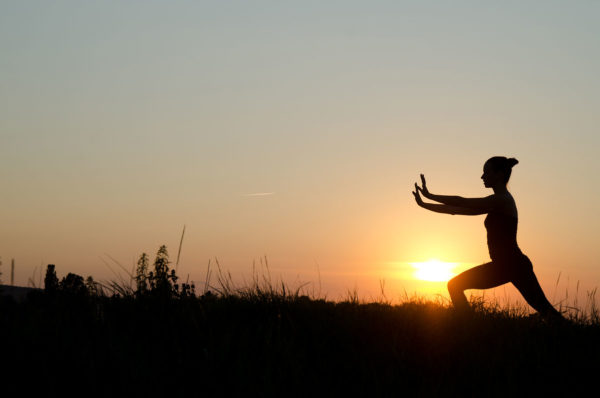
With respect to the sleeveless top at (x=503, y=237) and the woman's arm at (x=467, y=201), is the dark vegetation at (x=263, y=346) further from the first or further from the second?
the woman's arm at (x=467, y=201)

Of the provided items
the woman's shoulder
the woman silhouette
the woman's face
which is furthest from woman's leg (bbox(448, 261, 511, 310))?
the woman's face

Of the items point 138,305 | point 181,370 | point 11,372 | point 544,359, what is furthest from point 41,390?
point 544,359

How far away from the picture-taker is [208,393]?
614 centimetres

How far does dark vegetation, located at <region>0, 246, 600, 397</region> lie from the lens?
6.29 metres

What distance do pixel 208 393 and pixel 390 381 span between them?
1.85 m

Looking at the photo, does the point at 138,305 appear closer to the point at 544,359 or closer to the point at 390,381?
the point at 390,381

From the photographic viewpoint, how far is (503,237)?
31.8ft

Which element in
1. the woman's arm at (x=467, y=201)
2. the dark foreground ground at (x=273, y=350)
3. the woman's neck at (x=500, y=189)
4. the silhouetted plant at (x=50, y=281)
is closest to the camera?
the dark foreground ground at (x=273, y=350)

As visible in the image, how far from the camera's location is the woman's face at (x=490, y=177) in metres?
9.80

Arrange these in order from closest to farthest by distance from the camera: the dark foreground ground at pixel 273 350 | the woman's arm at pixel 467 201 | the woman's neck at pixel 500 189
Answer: the dark foreground ground at pixel 273 350
the woman's arm at pixel 467 201
the woman's neck at pixel 500 189

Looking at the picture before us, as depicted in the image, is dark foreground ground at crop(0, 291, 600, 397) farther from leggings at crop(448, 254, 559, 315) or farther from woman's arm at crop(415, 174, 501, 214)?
woman's arm at crop(415, 174, 501, 214)

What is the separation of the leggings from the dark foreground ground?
0.59m

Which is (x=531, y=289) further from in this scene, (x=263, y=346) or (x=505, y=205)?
(x=263, y=346)

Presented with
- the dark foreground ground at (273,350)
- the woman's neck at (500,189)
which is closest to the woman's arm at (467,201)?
the woman's neck at (500,189)
